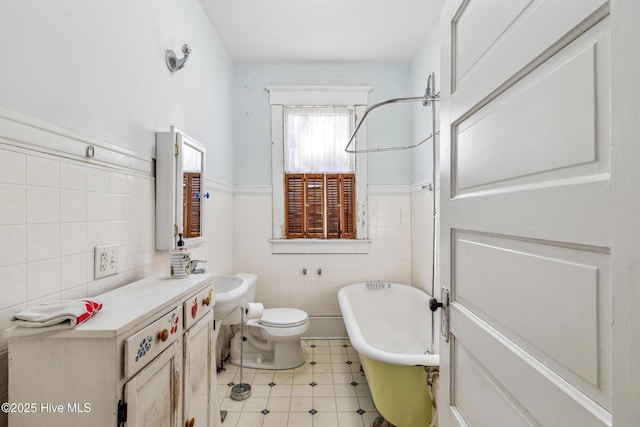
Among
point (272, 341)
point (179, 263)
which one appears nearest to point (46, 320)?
point (179, 263)

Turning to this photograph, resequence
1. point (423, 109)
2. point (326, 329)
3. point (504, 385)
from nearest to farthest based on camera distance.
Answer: point (504, 385) < point (423, 109) < point (326, 329)

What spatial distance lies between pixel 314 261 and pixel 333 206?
573 millimetres

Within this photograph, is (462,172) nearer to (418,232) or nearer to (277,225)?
(418,232)

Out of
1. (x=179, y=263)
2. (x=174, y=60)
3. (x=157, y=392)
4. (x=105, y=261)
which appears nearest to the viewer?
(x=157, y=392)

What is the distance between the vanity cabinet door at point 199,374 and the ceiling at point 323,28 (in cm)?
215

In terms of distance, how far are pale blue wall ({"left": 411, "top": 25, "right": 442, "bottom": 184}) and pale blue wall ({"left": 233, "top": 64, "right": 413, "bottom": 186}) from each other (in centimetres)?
13

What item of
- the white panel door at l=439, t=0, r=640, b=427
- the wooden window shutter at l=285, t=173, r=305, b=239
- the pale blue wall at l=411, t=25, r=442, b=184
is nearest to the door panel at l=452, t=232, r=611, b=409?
the white panel door at l=439, t=0, r=640, b=427

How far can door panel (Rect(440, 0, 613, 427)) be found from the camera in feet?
1.55

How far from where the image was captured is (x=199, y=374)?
1362 millimetres

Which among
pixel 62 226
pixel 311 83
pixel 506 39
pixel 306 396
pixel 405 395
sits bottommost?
pixel 306 396

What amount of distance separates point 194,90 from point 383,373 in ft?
6.93

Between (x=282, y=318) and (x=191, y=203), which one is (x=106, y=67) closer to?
(x=191, y=203)

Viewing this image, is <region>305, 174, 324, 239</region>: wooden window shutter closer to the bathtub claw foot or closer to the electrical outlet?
the bathtub claw foot

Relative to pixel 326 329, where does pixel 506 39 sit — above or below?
above
